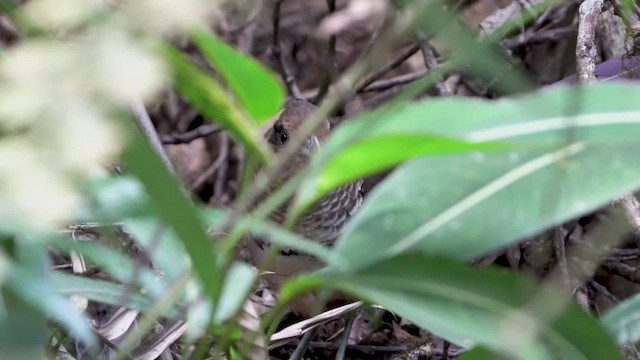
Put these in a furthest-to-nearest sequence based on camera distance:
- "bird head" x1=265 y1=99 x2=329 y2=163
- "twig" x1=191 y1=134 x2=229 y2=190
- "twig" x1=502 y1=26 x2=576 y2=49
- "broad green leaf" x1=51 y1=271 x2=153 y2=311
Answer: "twig" x1=191 y1=134 x2=229 y2=190 < "twig" x1=502 y1=26 x2=576 y2=49 < "bird head" x1=265 y1=99 x2=329 y2=163 < "broad green leaf" x1=51 y1=271 x2=153 y2=311

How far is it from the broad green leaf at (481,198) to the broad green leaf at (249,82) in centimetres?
11

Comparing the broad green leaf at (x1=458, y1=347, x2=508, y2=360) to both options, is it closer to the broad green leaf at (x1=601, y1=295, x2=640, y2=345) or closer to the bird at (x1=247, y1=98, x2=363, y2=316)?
the broad green leaf at (x1=601, y1=295, x2=640, y2=345)

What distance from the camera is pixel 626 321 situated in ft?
2.03

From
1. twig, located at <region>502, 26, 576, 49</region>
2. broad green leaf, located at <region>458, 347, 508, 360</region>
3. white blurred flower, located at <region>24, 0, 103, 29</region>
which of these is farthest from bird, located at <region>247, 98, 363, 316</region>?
white blurred flower, located at <region>24, 0, 103, 29</region>

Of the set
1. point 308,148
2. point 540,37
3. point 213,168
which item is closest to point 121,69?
point 308,148

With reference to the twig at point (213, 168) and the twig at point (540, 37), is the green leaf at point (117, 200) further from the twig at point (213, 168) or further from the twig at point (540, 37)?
the twig at point (213, 168)

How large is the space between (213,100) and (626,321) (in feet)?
1.29

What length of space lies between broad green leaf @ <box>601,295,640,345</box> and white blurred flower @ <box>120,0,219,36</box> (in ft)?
1.53

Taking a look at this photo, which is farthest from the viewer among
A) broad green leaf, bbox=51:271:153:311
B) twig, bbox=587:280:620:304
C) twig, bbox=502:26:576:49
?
twig, bbox=502:26:576:49

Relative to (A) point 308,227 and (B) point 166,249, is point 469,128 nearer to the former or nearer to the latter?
(B) point 166,249

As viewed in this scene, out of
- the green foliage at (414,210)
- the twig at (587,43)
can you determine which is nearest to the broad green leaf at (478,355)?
the green foliage at (414,210)

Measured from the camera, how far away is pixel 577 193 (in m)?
0.50

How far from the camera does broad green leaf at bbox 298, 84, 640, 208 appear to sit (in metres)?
0.41

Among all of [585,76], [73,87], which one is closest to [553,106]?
[73,87]
